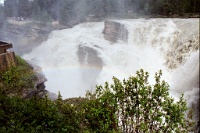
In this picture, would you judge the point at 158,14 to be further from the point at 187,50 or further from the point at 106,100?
the point at 106,100

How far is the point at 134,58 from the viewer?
66.7 feet

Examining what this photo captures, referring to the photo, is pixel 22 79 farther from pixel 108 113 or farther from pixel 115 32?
pixel 115 32

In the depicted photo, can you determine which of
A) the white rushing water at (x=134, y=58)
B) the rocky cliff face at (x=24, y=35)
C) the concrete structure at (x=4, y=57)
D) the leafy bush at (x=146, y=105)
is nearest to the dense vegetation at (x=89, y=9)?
the rocky cliff face at (x=24, y=35)

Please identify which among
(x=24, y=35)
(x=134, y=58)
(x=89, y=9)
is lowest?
(x=134, y=58)

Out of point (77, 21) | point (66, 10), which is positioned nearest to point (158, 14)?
point (77, 21)

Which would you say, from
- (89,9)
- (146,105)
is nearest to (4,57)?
(146,105)

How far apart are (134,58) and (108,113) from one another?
1583cm

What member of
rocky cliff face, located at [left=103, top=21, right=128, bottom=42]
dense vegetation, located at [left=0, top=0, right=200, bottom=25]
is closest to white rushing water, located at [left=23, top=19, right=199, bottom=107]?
Answer: rocky cliff face, located at [left=103, top=21, right=128, bottom=42]

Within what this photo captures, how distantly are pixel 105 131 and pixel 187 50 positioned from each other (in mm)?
13621

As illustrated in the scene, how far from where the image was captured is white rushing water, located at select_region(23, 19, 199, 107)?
53.0ft

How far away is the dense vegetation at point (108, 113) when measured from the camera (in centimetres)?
480

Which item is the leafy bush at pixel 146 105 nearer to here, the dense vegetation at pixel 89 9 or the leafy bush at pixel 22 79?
the leafy bush at pixel 22 79

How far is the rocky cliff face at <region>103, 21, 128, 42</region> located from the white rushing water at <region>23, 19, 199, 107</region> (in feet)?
Result: 1.51

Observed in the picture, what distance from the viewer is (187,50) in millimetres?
16922
